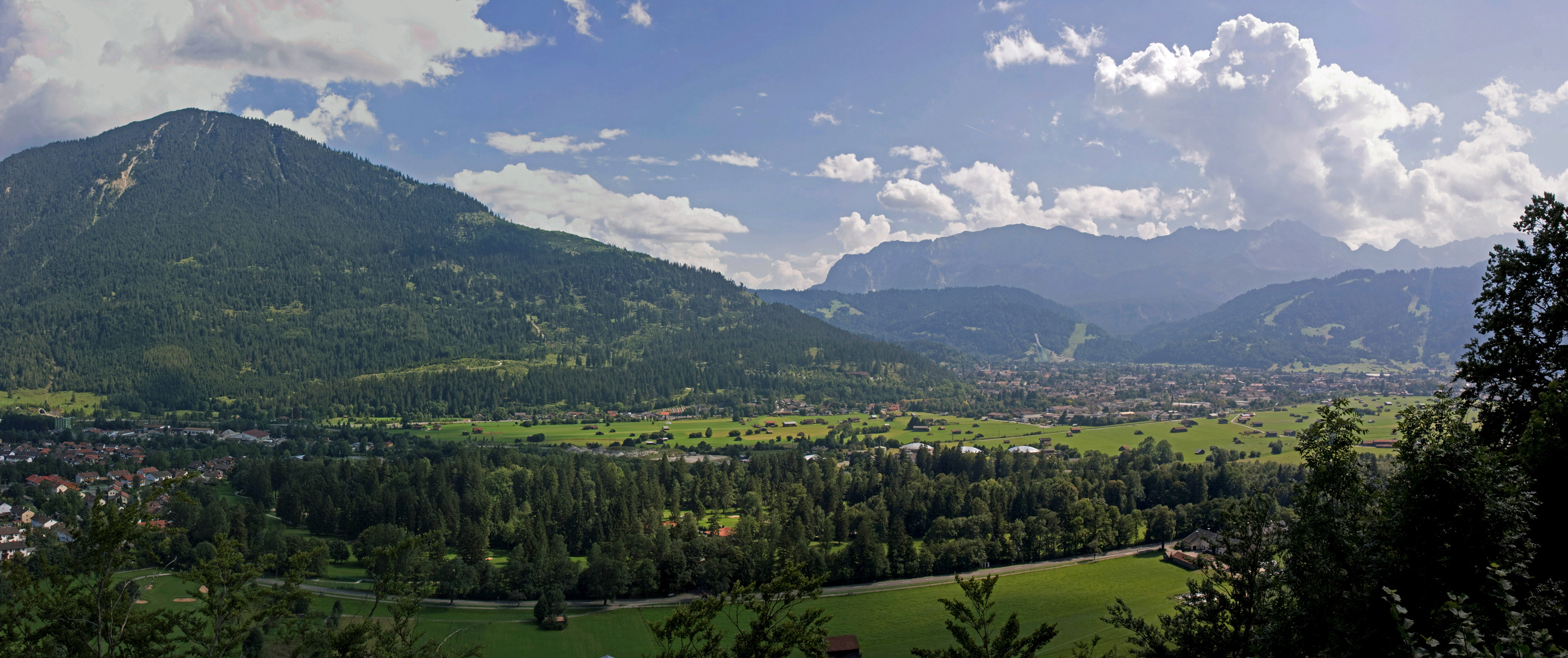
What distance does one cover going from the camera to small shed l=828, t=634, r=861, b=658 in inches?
1641

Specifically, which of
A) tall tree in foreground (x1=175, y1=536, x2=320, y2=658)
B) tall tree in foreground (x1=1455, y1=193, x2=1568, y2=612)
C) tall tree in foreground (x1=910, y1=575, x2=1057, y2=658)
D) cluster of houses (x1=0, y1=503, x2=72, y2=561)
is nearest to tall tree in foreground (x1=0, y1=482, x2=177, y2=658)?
tall tree in foreground (x1=175, y1=536, x2=320, y2=658)

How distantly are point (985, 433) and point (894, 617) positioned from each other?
85479 mm

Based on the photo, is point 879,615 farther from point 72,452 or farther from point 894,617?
point 72,452

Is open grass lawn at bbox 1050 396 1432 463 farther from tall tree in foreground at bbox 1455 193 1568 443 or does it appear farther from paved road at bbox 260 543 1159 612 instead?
tall tree in foreground at bbox 1455 193 1568 443

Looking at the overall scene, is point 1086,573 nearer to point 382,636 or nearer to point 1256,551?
point 1256,551

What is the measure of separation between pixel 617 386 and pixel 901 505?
385 ft

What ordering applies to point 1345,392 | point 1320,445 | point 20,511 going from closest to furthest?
1. point 1320,445
2. point 20,511
3. point 1345,392

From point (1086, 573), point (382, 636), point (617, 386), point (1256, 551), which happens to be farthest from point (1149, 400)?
point (382, 636)

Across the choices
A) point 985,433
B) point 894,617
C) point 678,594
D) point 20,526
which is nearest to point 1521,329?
point 894,617

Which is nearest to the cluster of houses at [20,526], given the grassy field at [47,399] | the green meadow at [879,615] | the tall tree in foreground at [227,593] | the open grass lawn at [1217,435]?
the green meadow at [879,615]

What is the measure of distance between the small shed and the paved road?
30.3 ft

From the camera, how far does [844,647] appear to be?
42.1 m

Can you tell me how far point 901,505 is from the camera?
69.4 meters

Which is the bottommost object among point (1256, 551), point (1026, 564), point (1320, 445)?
point (1026, 564)
